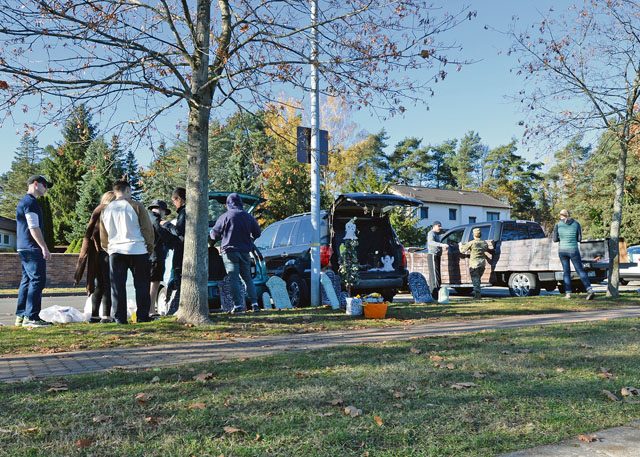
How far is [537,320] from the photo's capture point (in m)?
9.00

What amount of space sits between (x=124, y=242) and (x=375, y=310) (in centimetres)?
404

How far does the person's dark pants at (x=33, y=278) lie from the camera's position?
7930 mm

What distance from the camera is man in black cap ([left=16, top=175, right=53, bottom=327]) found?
7906mm

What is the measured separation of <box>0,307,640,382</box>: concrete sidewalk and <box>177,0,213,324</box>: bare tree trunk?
55.1 inches

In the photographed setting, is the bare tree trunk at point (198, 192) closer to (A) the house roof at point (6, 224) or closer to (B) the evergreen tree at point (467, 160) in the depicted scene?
(A) the house roof at point (6, 224)

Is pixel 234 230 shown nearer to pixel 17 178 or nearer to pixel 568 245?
pixel 568 245

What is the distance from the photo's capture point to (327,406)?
12.5ft

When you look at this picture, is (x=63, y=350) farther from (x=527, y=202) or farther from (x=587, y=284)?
(x=527, y=202)

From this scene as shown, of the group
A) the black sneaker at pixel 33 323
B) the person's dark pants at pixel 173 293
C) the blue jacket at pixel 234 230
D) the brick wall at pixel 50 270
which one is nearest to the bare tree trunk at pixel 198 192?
the blue jacket at pixel 234 230

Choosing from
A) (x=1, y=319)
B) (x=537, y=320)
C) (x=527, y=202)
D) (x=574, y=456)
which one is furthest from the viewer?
(x=527, y=202)

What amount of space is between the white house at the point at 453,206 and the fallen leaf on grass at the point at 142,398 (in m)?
51.8

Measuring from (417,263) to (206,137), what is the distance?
897 cm

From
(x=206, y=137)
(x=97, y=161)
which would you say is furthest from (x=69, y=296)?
(x=206, y=137)

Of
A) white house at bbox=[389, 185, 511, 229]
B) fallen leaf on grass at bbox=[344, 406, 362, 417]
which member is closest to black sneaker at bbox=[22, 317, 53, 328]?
fallen leaf on grass at bbox=[344, 406, 362, 417]
